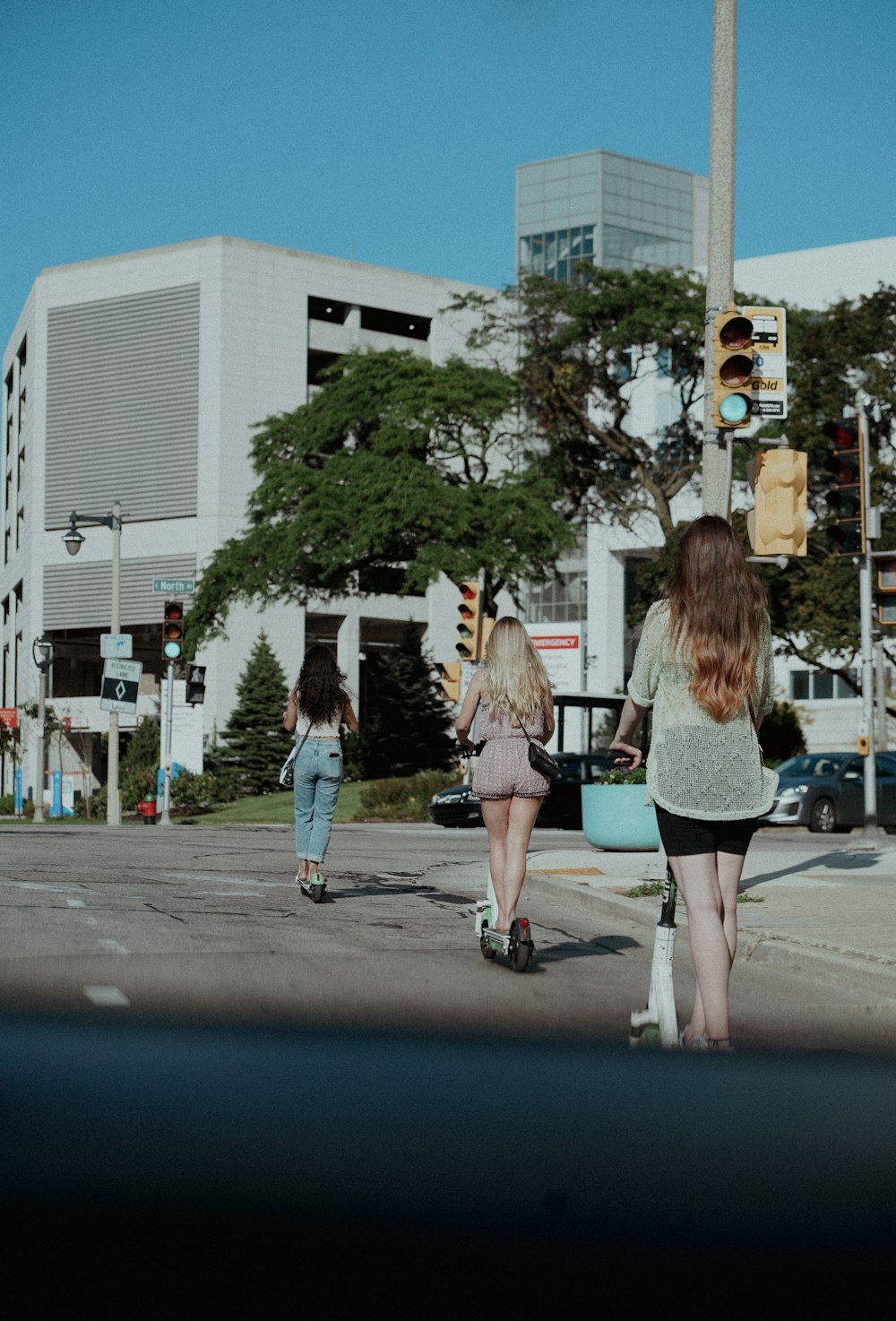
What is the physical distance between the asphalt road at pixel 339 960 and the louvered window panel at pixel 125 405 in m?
51.8

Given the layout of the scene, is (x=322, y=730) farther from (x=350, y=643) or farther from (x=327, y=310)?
(x=327, y=310)

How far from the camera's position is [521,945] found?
8133 millimetres

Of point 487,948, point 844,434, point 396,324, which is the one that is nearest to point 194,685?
point 844,434

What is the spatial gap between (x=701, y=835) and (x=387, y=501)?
107ft

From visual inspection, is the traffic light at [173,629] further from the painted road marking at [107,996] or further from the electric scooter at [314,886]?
the painted road marking at [107,996]

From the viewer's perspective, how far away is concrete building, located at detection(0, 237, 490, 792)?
213 feet

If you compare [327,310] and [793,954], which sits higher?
[327,310]

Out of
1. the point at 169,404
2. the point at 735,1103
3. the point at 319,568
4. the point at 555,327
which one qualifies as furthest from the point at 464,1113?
the point at 169,404

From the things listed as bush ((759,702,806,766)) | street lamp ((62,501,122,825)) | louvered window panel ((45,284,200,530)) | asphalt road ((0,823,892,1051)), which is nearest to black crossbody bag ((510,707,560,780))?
asphalt road ((0,823,892,1051))

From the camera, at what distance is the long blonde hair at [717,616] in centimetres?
566

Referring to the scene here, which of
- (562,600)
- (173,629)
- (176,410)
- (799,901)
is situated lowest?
(799,901)

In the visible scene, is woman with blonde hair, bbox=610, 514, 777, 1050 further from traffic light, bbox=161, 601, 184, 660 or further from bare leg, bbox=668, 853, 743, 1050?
traffic light, bbox=161, 601, 184, 660

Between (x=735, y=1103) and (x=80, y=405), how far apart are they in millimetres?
66968

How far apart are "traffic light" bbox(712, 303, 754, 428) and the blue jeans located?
144 inches
